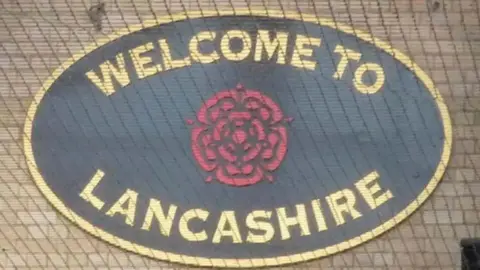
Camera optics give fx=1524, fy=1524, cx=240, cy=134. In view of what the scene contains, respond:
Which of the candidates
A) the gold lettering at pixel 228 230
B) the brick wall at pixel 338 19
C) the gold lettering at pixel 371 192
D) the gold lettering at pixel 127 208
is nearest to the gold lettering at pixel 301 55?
the brick wall at pixel 338 19

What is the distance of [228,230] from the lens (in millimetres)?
4469

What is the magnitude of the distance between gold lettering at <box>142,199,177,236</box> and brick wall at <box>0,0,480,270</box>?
0.10 m

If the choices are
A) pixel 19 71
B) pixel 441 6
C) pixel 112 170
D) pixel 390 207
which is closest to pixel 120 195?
pixel 112 170

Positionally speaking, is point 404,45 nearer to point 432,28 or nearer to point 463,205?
point 432,28

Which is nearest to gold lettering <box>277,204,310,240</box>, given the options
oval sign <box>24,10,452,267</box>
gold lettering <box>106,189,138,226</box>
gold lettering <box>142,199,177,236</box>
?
oval sign <box>24,10,452,267</box>

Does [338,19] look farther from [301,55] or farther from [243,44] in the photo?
[243,44]

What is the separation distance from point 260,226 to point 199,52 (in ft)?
1.80

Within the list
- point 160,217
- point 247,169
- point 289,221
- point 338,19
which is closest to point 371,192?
point 289,221

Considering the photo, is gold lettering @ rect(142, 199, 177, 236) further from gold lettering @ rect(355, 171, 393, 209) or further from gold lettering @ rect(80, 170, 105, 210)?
gold lettering @ rect(355, 171, 393, 209)

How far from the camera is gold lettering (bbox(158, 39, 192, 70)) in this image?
4.54 m

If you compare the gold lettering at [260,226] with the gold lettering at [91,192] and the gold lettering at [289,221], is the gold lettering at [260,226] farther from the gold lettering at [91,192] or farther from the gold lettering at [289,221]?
the gold lettering at [91,192]

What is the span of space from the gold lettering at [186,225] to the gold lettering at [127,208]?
14 cm

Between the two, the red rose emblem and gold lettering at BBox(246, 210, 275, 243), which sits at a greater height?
the red rose emblem

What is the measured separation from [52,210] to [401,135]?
3.46 feet
